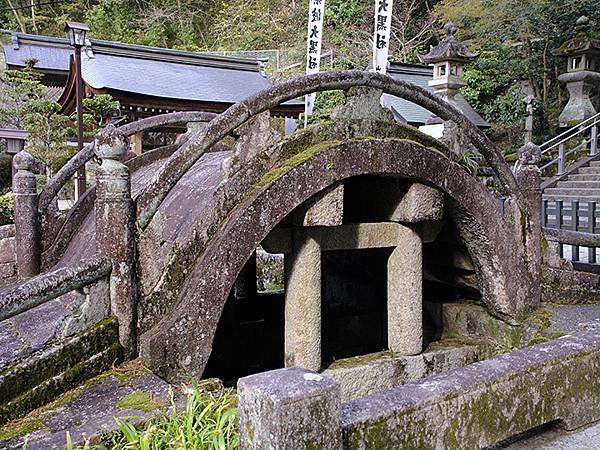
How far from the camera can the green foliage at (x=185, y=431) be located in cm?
268

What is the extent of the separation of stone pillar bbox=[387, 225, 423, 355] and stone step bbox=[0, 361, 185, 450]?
2516 millimetres

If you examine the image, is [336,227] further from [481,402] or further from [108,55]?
[108,55]

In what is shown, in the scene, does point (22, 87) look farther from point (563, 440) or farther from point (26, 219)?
point (563, 440)

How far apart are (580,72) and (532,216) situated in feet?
53.2

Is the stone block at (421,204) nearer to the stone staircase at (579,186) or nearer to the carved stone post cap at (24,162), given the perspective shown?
the carved stone post cap at (24,162)

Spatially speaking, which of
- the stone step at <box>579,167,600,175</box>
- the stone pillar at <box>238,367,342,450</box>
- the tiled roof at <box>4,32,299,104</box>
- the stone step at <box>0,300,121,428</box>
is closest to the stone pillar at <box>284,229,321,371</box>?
the stone step at <box>0,300,121,428</box>

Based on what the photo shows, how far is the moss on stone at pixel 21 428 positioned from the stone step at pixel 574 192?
571 inches

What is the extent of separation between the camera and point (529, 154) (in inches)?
226

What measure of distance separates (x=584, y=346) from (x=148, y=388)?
257cm

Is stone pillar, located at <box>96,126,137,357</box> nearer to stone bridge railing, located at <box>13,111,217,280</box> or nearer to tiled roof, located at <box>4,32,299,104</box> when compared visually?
stone bridge railing, located at <box>13,111,217,280</box>

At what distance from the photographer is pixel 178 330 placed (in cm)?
361

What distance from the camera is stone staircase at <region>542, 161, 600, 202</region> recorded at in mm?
14836

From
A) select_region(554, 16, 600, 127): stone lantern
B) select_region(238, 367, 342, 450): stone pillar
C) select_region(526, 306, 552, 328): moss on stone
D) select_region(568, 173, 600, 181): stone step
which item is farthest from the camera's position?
select_region(554, 16, 600, 127): stone lantern

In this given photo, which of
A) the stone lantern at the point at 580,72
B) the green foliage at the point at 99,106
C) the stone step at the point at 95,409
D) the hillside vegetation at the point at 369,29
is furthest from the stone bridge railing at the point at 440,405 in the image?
the hillside vegetation at the point at 369,29
